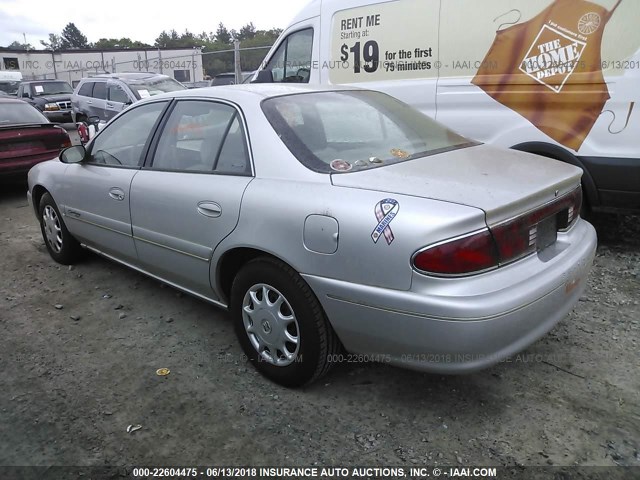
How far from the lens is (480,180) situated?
2391 millimetres

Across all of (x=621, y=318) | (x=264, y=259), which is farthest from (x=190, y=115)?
(x=621, y=318)

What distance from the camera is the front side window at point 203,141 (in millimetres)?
2936

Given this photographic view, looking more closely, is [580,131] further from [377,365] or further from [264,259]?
[264,259]

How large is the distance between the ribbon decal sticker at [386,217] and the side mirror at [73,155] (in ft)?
9.24

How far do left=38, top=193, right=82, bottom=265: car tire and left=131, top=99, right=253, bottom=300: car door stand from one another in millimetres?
1369

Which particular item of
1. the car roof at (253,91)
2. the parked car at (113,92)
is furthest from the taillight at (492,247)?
the parked car at (113,92)

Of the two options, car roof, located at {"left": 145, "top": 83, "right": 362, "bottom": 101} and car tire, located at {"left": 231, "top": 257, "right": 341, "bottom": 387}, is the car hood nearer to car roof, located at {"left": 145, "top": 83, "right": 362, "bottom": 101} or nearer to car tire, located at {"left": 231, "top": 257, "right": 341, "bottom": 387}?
car tire, located at {"left": 231, "top": 257, "right": 341, "bottom": 387}

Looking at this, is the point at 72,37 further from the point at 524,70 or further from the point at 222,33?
the point at 524,70

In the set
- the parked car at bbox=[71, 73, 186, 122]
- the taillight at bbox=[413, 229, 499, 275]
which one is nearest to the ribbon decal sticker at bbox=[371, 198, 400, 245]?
the taillight at bbox=[413, 229, 499, 275]

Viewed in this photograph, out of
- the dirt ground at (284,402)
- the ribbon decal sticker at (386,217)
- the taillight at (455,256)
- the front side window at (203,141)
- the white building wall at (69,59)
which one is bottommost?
the dirt ground at (284,402)

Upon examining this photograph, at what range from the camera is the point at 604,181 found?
4219 mm

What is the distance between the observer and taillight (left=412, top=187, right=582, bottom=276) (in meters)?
2.06

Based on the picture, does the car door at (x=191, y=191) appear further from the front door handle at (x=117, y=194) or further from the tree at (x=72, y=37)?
the tree at (x=72, y=37)

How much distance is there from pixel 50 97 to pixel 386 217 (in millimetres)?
18129
